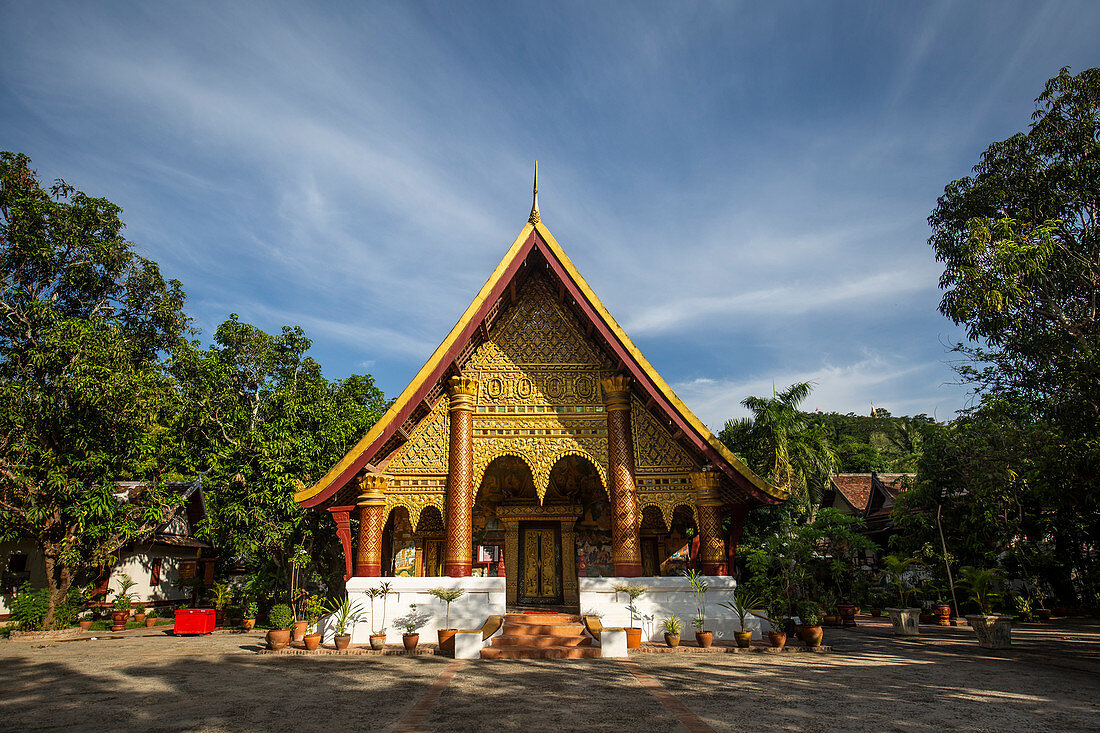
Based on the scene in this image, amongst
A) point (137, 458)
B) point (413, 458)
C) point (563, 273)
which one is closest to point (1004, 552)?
point (563, 273)

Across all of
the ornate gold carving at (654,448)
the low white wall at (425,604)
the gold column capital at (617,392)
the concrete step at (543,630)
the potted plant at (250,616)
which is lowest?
the potted plant at (250,616)

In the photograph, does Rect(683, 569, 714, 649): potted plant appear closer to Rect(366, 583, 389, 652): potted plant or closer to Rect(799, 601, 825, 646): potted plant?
Rect(799, 601, 825, 646): potted plant

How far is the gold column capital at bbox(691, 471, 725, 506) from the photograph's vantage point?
420 inches

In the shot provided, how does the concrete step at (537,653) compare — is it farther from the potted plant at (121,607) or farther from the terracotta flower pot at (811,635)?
the potted plant at (121,607)

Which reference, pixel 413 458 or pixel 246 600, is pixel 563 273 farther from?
pixel 246 600

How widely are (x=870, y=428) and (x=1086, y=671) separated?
200 feet

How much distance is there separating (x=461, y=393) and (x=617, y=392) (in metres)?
3.10

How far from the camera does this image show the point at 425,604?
33.1 feet

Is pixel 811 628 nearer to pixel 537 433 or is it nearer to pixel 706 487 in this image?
pixel 706 487

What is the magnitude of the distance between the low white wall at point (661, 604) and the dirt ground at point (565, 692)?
0.91 m

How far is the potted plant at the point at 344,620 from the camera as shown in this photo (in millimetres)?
9891

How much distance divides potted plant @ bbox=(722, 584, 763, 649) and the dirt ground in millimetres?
652

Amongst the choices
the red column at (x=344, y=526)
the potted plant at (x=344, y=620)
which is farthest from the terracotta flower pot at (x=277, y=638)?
the red column at (x=344, y=526)

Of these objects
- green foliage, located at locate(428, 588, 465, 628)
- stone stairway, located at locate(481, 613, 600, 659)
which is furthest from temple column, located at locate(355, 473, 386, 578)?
stone stairway, located at locate(481, 613, 600, 659)
